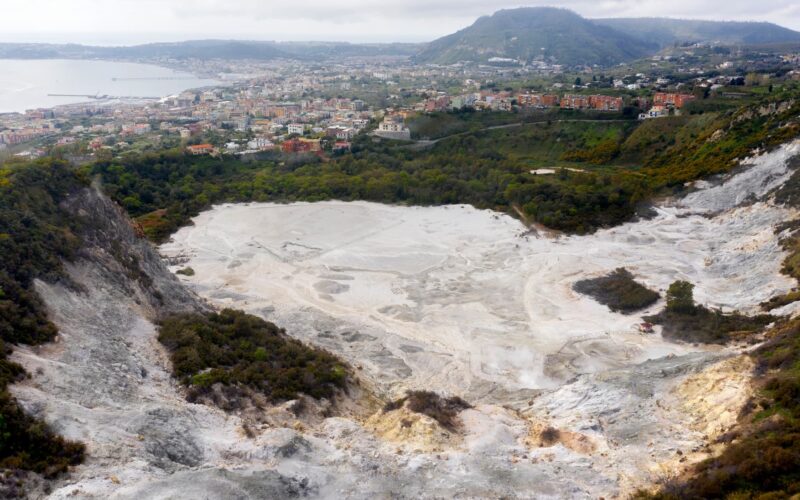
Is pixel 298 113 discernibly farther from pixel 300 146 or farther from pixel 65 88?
pixel 65 88

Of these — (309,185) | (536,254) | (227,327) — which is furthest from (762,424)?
(309,185)

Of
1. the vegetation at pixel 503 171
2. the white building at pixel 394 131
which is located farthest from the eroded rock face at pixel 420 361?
the white building at pixel 394 131

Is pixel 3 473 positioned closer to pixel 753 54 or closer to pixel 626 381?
pixel 626 381

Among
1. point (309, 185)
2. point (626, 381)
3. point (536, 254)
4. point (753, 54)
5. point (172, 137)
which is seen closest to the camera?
point (626, 381)

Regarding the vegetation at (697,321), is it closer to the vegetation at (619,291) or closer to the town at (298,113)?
the vegetation at (619,291)

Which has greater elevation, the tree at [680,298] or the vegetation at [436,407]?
the tree at [680,298]

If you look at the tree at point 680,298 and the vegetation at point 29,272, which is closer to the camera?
the vegetation at point 29,272

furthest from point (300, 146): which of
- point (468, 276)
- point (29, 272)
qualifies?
point (29, 272)
